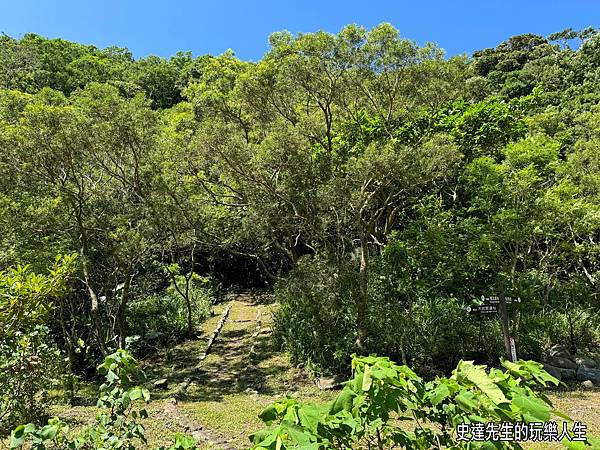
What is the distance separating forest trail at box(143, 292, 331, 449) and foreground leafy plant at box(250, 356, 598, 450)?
429 centimetres

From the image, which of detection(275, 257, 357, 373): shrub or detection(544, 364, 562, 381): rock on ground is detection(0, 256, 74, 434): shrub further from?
detection(544, 364, 562, 381): rock on ground

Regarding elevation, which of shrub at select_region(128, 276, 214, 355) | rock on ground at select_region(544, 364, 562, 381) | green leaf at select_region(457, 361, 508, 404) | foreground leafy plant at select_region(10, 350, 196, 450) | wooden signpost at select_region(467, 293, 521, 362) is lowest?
rock on ground at select_region(544, 364, 562, 381)

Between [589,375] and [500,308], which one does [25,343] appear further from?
[589,375]

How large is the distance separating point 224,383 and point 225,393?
0.70 metres

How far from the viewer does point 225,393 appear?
318 inches

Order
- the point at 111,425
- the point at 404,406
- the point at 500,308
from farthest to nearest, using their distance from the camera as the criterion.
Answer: the point at 500,308, the point at 111,425, the point at 404,406

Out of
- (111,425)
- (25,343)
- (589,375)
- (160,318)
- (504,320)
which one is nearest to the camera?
(111,425)

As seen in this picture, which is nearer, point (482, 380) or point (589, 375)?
point (482, 380)

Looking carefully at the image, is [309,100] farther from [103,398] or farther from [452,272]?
[103,398]

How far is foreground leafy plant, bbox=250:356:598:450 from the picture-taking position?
4.56ft

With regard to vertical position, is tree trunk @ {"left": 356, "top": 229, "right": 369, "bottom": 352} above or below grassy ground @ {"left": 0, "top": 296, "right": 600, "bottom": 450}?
above

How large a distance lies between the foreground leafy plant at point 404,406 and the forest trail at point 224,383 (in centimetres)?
429

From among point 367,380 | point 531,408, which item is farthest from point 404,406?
point 531,408

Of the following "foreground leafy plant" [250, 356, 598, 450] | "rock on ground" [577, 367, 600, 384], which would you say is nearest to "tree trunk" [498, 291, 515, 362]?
"rock on ground" [577, 367, 600, 384]
